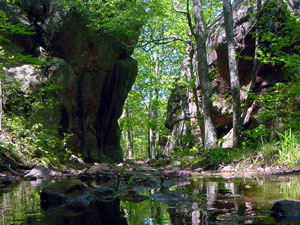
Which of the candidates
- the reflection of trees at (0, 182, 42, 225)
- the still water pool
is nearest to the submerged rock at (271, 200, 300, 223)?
the still water pool

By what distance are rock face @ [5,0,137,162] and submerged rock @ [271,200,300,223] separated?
13176 mm

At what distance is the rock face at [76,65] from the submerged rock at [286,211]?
43.2 feet

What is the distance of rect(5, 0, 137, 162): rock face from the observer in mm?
15305

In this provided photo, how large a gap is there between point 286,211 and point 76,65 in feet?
50.5

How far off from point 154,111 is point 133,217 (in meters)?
26.8

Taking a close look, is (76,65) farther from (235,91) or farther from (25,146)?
(235,91)

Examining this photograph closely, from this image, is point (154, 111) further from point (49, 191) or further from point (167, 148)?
point (49, 191)

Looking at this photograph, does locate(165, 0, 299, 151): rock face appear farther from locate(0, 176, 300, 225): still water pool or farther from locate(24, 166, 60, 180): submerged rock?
locate(0, 176, 300, 225): still water pool

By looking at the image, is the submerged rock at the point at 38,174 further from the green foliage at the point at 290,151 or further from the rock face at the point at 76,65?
the rock face at the point at 76,65

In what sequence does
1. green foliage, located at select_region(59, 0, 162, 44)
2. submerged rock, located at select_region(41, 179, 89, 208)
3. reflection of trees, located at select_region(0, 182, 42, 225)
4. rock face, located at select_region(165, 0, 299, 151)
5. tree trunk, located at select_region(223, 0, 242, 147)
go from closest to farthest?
reflection of trees, located at select_region(0, 182, 42, 225)
submerged rock, located at select_region(41, 179, 89, 208)
tree trunk, located at select_region(223, 0, 242, 147)
rock face, located at select_region(165, 0, 299, 151)
green foliage, located at select_region(59, 0, 162, 44)

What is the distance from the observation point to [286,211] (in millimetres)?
2324

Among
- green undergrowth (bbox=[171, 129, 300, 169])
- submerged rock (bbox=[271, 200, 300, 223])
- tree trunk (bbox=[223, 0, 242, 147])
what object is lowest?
submerged rock (bbox=[271, 200, 300, 223])

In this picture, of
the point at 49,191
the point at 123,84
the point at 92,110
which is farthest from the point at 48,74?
the point at 49,191

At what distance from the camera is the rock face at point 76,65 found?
15.3m
